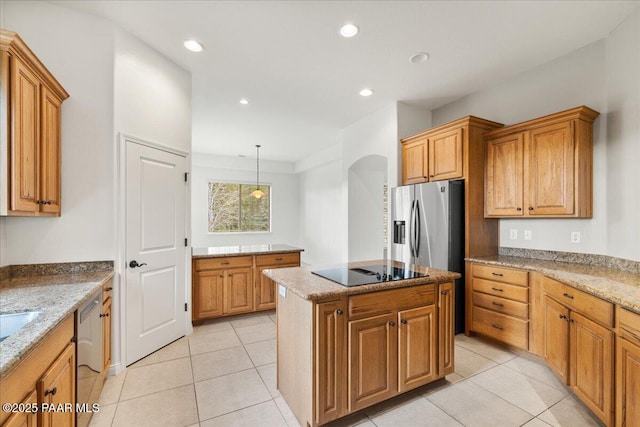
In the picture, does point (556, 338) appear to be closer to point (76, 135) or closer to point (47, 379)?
point (47, 379)

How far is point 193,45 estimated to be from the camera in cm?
275

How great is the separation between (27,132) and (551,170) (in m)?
4.22

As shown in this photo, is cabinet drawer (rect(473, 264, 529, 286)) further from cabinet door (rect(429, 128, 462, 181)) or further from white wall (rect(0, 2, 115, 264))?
white wall (rect(0, 2, 115, 264))

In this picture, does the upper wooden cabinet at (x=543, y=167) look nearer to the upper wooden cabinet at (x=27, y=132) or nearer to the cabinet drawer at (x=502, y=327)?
the cabinet drawer at (x=502, y=327)

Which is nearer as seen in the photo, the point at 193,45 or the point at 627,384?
the point at 627,384

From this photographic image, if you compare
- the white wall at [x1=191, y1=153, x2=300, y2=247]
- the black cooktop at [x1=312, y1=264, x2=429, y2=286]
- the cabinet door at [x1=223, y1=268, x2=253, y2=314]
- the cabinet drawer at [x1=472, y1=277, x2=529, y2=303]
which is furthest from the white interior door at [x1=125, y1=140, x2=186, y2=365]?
the white wall at [x1=191, y1=153, x2=300, y2=247]

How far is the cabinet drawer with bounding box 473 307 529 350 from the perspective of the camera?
8.91 ft

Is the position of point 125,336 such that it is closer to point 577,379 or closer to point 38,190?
point 38,190

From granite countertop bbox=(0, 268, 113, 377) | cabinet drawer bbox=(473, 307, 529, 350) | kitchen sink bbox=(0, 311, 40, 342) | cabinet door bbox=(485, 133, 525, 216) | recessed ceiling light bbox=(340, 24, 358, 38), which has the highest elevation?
recessed ceiling light bbox=(340, 24, 358, 38)

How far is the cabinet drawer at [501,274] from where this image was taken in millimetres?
2715

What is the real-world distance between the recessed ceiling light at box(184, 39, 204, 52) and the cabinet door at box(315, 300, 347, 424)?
267cm

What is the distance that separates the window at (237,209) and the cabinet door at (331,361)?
262 inches

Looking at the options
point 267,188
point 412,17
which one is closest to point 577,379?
point 412,17

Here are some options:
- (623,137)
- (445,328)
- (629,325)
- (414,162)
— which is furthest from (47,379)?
(623,137)
